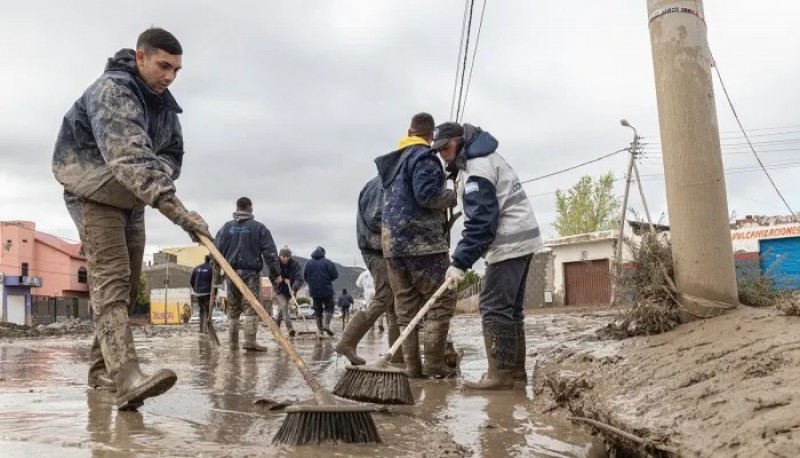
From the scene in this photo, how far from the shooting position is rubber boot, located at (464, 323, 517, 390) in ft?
14.4

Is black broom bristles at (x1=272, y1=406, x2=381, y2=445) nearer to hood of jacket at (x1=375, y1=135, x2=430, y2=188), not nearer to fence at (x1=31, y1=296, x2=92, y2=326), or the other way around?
hood of jacket at (x1=375, y1=135, x2=430, y2=188)

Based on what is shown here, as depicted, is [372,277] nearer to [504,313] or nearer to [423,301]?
[423,301]

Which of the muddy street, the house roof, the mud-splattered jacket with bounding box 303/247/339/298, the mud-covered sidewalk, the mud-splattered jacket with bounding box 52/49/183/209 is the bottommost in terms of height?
the muddy street

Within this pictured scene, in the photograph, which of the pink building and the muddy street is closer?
the muddy street

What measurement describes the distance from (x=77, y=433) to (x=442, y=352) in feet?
9.82

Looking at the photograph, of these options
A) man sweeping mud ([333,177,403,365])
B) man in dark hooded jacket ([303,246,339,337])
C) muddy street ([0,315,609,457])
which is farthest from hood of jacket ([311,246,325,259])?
muddy street ([0,315,609,457])

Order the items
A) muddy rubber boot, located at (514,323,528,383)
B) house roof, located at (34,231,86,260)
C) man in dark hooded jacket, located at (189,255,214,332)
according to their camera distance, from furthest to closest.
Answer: house roof, located at (34,231,86,260) → man in dark hooded jacket, located at (189,255,214,332) → muddy rubber boot, located at (514,323,528,383)

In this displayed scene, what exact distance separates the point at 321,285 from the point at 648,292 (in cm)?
849

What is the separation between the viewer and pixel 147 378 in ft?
10.8

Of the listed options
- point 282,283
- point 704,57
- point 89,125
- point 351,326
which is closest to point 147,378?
point 89,125

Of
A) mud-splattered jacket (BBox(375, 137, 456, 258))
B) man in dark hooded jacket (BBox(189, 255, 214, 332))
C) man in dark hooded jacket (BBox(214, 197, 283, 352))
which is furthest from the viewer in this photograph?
man in dark hooded jacket (BBox(189, 255, 214, 332))

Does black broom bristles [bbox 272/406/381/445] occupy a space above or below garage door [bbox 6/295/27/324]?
below

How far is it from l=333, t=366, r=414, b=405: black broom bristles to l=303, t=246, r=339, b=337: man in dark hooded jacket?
323 inches

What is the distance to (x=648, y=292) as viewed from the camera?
12.4ft
